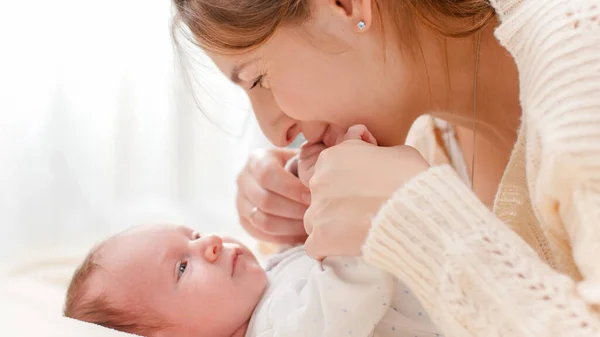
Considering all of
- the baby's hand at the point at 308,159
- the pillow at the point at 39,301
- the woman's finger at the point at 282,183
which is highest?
the baby's hand at the point at 308,159

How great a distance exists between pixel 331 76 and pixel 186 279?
404 millimetres

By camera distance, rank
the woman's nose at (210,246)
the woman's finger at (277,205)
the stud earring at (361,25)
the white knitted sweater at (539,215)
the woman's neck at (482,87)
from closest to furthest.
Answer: the white knitted sweater at (539,215) < the stud earring at (361,25) < the woman's neck at (482,87) < the woman's nose at (210,246) < the woman's finger at (277,205)

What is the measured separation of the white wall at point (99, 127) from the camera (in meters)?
1.95

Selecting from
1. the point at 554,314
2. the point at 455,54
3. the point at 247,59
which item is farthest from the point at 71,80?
the point at 554,314

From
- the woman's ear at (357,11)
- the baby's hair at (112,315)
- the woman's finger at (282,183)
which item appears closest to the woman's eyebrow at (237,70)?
the woman's ear at (357,11)

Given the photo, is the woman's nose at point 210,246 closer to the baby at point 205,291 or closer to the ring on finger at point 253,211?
the baby at point 205,291

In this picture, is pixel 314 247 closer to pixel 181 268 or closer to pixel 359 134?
pixel 359 134

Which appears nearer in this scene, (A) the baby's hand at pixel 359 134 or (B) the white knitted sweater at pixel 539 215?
(B) the white knitted sweater at pixel 539 215

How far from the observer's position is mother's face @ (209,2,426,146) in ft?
3.34

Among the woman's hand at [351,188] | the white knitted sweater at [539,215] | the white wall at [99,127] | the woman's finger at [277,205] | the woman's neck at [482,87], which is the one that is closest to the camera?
the white knitted sweater at [539,215]

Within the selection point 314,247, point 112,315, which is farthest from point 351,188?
point 112,315

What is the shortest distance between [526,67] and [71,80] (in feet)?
4.77

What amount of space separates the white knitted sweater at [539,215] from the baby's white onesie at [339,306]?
148 mm

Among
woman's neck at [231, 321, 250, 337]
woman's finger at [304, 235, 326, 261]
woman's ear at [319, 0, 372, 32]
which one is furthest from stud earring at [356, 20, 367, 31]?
woman's neck at [231, 321, 250, 337]
